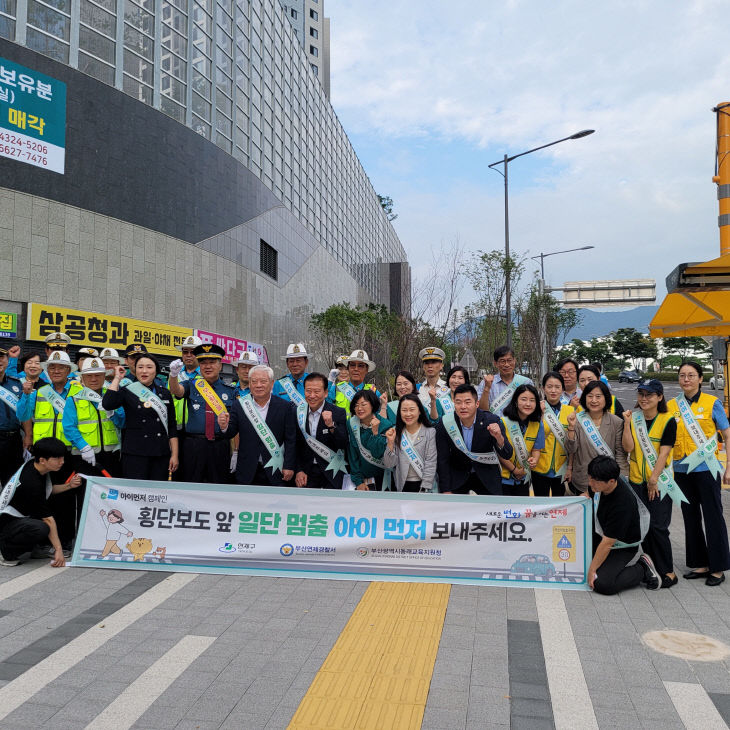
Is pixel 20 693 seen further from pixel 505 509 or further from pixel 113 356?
pixel 113 356

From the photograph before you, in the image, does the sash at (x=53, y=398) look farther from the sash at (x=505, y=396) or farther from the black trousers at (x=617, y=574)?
the black trousers at (x=617, y=574)

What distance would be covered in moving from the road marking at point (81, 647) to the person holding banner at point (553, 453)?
3306mm

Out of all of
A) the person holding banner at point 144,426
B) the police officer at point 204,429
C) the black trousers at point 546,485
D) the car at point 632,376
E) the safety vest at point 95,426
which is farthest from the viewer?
the car at point 632,376

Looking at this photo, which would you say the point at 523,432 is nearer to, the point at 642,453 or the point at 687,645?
the point at 642,453

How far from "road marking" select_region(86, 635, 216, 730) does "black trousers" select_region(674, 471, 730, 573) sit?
4.06 m

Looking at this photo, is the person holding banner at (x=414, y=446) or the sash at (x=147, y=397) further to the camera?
the sash at (x=147, y=397)

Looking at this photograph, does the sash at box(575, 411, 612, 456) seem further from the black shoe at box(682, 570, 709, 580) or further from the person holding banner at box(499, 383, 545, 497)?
the black shoe at box(682, 570, 709, 580)

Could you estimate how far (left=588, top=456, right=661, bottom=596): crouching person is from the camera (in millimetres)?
5160

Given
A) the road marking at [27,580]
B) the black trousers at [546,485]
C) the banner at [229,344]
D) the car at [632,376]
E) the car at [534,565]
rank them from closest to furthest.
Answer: the road marking at [27,580]
the car at [534,565]
the black trousers at [546,485]
the car at [632,376]
the banner at [229,344]

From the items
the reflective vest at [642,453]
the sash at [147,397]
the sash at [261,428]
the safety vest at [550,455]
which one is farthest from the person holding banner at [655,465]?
the sash at [147,397]

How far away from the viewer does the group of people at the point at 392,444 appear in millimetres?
5523

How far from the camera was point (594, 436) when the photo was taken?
19.3 feet

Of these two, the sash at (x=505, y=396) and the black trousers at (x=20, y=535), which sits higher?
the sash at (x=505, y=396)

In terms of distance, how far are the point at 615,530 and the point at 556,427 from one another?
1280 millimetres
